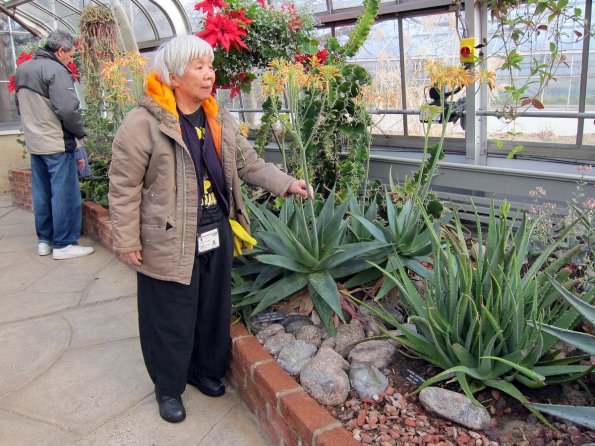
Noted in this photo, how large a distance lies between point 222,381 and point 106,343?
877 mm

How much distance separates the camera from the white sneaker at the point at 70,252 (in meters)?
4.89

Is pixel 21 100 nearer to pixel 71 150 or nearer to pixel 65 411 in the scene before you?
pixel 71 150

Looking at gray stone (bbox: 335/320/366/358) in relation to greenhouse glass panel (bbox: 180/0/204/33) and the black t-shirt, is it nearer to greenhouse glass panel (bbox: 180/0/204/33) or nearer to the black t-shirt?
the black t-shirt

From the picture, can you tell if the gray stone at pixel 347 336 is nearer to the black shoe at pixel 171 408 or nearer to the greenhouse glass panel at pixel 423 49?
the black shoe at pixel 171 408

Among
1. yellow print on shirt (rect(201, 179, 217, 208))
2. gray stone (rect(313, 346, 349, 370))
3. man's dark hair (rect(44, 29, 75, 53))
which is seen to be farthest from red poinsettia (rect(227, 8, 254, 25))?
gray stone (rect(313, 346, 349, 370))

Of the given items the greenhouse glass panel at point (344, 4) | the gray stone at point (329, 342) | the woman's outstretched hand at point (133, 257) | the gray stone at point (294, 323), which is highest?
the greenhouse glass panel at point (344, 4)

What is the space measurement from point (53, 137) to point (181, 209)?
2.91m

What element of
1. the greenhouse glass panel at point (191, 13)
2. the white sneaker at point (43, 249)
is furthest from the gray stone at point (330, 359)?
the greenhouse glass panel at point (191, 13)

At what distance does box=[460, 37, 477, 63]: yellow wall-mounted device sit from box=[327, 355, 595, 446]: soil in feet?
8.90

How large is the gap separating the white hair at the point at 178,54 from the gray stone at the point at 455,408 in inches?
66.6

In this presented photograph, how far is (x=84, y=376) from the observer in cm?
300

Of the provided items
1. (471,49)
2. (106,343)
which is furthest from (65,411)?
(471,49)

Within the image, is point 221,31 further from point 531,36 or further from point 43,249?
point 43,249

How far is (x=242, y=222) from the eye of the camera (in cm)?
275
